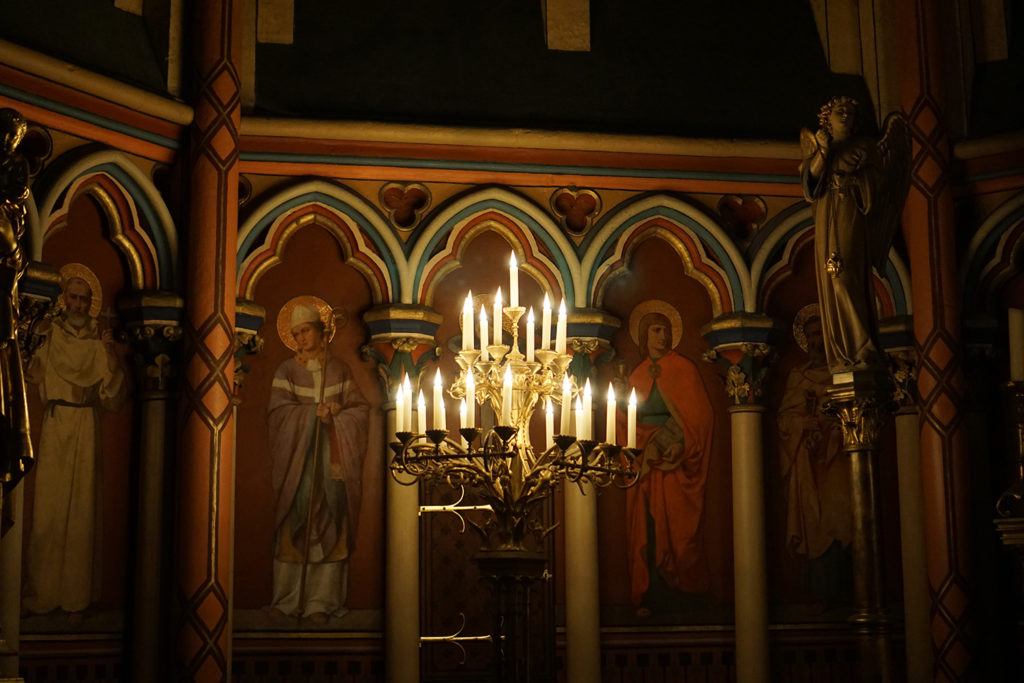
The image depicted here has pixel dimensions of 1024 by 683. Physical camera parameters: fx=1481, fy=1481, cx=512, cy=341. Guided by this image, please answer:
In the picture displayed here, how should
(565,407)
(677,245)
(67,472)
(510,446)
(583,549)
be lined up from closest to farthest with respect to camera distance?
(510,446) → (565,407) → (67,472) → (583,549) → (677,245)

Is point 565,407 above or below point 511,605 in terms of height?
above

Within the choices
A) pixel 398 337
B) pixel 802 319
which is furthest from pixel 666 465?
pixel 398 337

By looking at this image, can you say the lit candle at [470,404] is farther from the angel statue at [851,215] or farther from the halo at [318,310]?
the halo at [318,310]

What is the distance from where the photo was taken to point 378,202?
8.76 meters

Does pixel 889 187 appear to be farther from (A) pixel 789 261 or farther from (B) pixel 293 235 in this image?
(B) pixel 293 235

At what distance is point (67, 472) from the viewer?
777 centimetres

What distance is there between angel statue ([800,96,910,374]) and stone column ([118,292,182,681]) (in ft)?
11.6

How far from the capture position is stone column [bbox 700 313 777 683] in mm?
8492

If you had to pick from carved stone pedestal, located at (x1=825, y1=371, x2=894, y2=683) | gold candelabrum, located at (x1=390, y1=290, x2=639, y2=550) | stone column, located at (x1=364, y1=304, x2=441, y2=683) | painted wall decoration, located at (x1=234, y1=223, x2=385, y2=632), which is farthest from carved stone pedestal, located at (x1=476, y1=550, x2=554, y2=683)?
painted wall decoration, located at (x1=234, y1=223, x2=385, y2=632)

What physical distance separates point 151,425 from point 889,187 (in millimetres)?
4050

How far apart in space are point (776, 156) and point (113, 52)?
391cm

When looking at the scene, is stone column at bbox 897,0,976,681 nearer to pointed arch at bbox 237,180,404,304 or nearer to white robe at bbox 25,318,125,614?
pointed arch at bbox 237,180,404,304

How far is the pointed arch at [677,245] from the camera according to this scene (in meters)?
8.88

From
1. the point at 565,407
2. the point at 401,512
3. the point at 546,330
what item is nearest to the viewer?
the point at 565,407
